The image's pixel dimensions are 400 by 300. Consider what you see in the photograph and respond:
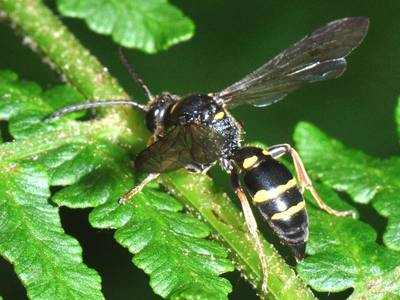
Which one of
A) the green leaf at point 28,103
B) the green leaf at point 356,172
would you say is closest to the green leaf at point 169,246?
the green leaf at point 28,103

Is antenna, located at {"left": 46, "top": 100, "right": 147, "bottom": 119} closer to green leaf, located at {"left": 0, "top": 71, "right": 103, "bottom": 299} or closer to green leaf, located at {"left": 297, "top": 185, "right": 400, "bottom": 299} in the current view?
green leaf, located at {"left": 0, "top": 71, "right": 103, "bottom": 299}

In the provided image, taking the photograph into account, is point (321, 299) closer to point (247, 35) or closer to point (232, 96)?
point (232, 96)

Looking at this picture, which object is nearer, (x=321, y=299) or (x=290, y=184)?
(x=290, y=184)

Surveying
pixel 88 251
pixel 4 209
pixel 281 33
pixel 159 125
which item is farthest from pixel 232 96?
pixel 281 33

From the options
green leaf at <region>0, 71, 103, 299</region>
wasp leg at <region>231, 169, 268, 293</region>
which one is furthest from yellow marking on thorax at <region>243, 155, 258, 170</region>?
green leaf at <region>0, 71, 103, 299</region>

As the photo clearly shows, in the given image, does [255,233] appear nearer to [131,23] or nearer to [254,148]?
[254,148]

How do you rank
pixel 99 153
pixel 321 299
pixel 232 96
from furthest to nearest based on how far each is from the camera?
pixel 321 299
pixel 232 96
pixel 99 153

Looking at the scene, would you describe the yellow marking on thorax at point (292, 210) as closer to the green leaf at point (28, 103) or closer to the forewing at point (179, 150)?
the forewing at point (179, 150)
